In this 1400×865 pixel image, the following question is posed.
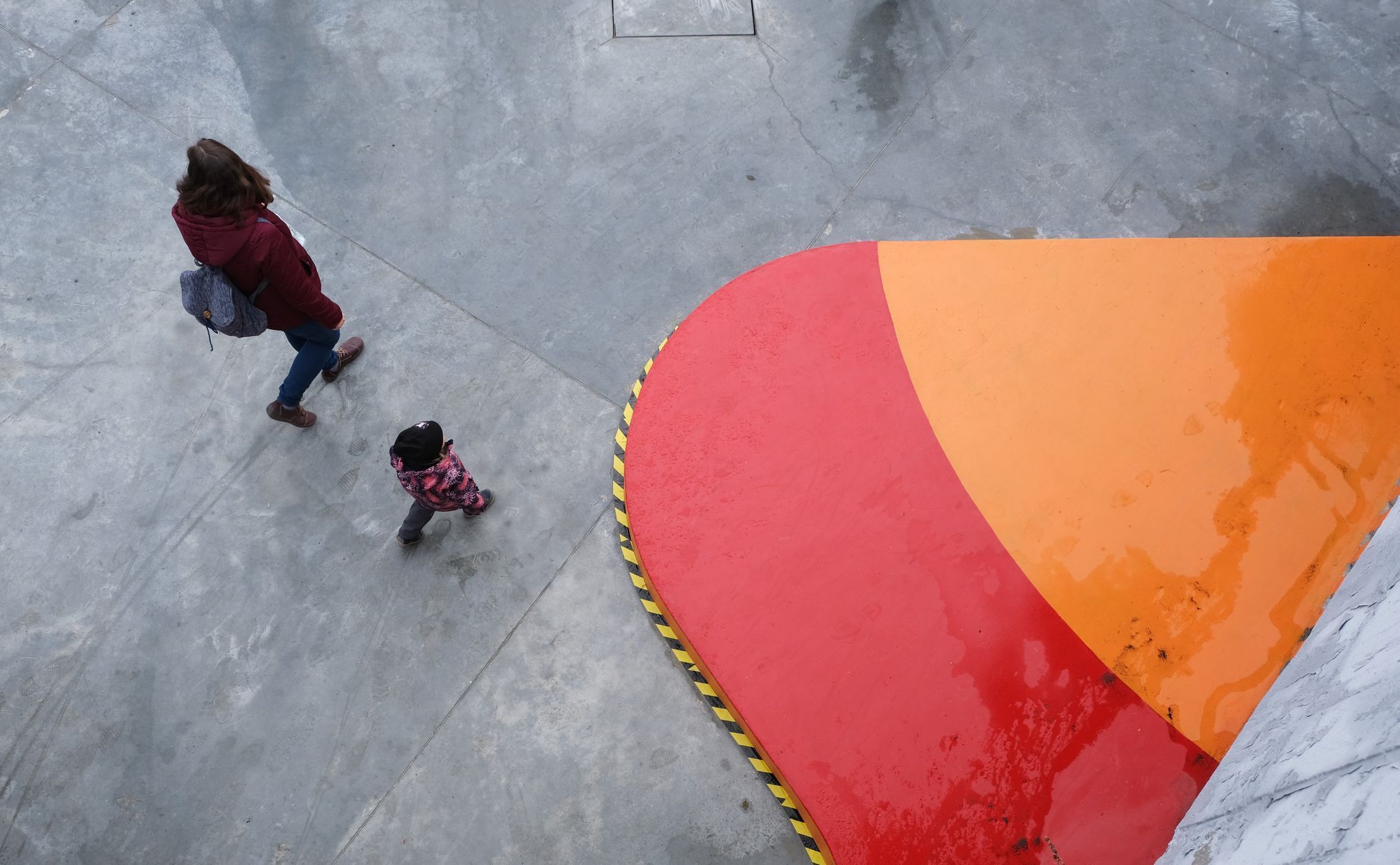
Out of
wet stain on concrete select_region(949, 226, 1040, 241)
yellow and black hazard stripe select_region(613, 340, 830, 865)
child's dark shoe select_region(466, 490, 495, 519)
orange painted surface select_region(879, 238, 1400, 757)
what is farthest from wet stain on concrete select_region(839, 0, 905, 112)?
child's dark shoe select_region(466, 490, 495, 519)

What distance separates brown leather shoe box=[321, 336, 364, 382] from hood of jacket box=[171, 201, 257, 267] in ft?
4.08

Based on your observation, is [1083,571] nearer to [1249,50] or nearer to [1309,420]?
[1309,420]

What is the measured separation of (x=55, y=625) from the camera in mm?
4344

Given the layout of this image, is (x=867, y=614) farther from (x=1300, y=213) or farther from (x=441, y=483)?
(x=1300, y=213)

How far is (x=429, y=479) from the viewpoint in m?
4.04

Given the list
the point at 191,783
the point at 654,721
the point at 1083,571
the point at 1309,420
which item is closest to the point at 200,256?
the point at 191,783

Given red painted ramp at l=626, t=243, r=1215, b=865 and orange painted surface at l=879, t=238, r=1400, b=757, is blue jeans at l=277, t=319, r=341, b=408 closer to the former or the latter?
red painted ramp at l=626, t=243, r=1215, b=865

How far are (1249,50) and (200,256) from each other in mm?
6368

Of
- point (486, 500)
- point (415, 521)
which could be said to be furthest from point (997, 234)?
point (415, 521)

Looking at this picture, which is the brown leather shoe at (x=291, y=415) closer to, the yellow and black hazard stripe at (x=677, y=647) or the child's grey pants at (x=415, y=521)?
the child's grey pants at (x=415, y=521)

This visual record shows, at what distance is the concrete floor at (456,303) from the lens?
4121mm

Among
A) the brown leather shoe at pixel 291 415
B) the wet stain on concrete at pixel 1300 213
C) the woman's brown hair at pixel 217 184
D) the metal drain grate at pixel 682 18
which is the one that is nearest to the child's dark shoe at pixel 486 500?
the brown leather shoe at pixel 291 415

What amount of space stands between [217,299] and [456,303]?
1540mm

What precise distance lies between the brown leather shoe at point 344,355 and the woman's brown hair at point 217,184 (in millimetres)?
1434
